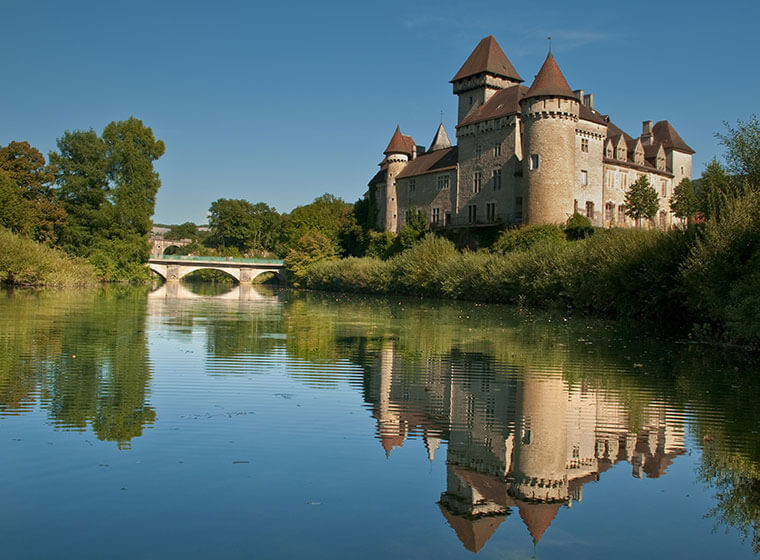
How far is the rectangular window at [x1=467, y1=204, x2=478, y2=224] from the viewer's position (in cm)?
5791

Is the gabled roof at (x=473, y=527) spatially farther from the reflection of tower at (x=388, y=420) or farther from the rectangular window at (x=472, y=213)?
the rectangular window at (x=472, y=213)


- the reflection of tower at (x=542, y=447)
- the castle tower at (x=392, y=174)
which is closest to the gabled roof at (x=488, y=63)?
the castle tower at (x=392, y=174)

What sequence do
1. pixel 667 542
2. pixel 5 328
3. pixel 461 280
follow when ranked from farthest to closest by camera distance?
1. pixel 461 280
2. pixel 5 328
3. pixel 667 542

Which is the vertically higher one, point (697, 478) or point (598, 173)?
point (598, 173)

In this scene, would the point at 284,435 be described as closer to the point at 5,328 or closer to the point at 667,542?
the point at 667,542

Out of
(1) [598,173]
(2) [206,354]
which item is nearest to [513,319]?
(2) [206,354]

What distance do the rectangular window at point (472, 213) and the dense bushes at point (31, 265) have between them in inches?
1197

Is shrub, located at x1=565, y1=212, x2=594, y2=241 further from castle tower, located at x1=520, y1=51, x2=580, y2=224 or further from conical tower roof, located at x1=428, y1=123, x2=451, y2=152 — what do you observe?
conical tower roof, located at x1=428, y1=123, x2=451, y2=152

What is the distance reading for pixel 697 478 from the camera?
6629 millimetres

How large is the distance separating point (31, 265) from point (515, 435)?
1567 inches

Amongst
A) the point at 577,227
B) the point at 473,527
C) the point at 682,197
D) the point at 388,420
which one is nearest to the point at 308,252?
the point at 577,227

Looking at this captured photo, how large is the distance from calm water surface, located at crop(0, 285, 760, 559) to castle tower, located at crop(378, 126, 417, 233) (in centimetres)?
5525

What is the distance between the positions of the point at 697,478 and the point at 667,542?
1.79 m

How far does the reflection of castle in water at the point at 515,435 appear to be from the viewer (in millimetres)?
→ 5863
